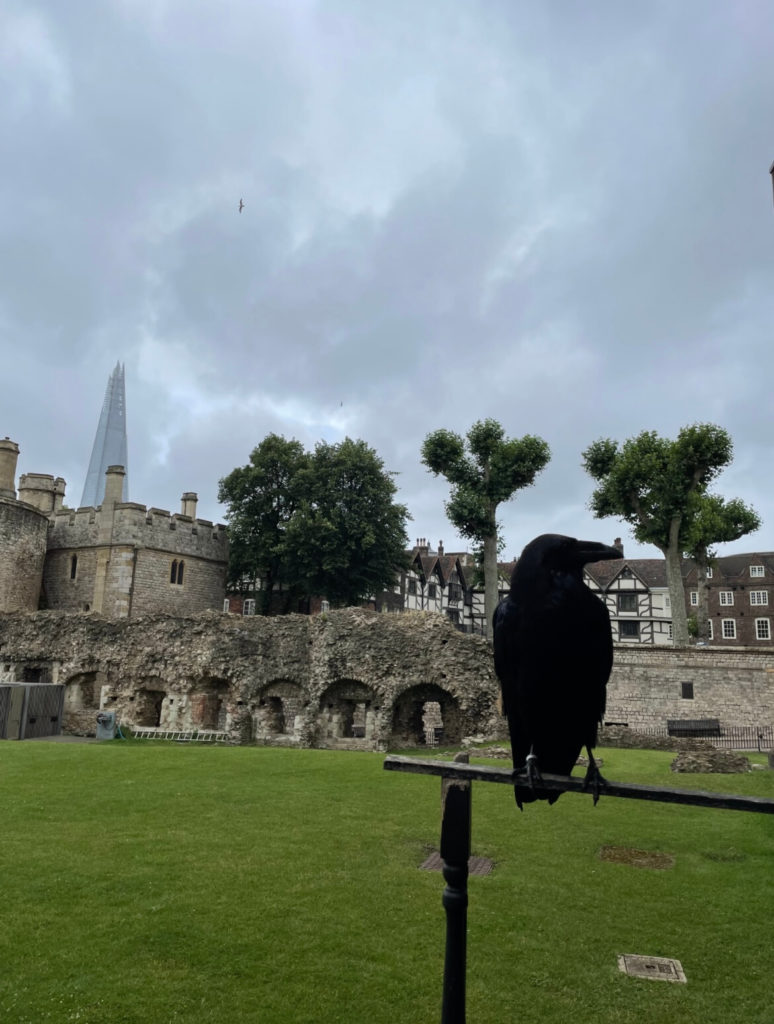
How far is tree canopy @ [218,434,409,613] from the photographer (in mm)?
39000

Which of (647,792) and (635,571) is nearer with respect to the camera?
(647,792)

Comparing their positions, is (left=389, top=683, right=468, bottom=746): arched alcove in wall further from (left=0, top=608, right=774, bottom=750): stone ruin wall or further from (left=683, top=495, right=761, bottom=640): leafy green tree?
(left=683, top=495, right=761, bottom=640): leafy green tree

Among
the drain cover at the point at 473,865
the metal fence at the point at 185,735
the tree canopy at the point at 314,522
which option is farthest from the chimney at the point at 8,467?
the drain cover at the point at 473,865

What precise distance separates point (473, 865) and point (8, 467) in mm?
36281

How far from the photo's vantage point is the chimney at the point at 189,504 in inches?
1704

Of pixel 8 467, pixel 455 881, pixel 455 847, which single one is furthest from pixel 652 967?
pixel 8 467

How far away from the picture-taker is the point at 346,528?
39594mm

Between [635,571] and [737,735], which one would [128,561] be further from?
[635,571]

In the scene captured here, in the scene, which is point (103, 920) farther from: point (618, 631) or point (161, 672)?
point (618, 631)

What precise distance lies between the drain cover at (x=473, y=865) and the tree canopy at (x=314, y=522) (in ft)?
93.1

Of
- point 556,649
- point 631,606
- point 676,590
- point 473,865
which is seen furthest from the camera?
point 631,606

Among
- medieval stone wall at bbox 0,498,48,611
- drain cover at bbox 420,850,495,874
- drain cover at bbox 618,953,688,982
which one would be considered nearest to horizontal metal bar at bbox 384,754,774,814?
drain cover at bbox 618,953,688,982

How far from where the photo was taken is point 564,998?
6520mm

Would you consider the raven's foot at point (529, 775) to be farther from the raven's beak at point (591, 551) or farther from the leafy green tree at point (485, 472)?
the leafy green tree at point (485, 472)
